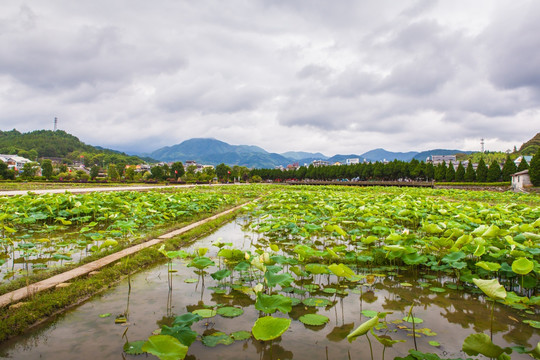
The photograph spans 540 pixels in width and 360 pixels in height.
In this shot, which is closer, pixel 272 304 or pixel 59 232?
pixel 272 304

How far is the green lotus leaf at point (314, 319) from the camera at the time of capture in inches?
102

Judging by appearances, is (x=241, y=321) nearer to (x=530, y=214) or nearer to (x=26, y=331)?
(x=26, y=331)

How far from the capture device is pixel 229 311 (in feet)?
9.21

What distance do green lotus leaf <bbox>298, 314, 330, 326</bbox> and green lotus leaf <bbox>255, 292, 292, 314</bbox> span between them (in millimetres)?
481

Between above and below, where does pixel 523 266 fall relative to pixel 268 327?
above

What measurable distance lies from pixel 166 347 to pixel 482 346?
1715 millimetres

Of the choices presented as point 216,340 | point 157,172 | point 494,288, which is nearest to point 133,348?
point 216,340

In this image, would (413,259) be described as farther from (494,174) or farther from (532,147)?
(532,147)

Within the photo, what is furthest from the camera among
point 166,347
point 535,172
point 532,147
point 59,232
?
point 532,147

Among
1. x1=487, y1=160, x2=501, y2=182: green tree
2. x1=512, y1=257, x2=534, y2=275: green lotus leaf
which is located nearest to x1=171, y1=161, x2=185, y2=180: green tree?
x1=487, y1=160, x2=501, y2=182: green tree

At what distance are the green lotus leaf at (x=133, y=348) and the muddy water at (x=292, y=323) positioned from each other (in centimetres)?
4

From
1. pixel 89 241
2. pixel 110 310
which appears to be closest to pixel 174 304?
pixel 110 310

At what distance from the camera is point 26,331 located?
2473mm

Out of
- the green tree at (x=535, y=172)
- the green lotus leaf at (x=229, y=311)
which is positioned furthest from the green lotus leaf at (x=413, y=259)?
the green tree at (x=535, y=172)
